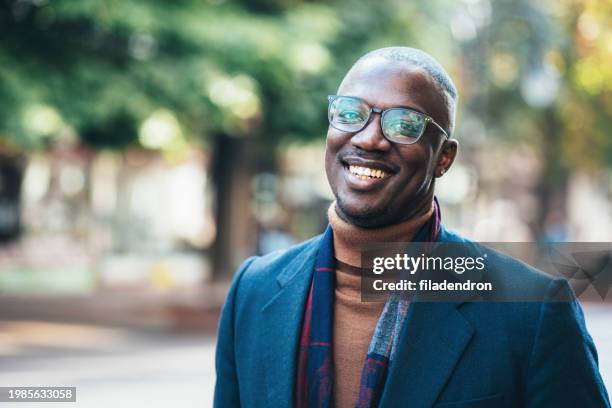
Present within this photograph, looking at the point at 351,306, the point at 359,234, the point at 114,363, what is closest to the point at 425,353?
the point at 351,306

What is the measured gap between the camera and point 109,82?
14.0 meters

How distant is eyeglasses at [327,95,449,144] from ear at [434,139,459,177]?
73mm

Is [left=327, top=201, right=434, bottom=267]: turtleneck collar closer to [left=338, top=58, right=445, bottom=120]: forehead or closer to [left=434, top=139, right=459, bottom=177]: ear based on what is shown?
[left=434, top=139, right=459, bottom=177]: ear

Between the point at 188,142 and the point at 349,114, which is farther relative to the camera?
the point at 188,142

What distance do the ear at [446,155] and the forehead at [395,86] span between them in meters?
0.11

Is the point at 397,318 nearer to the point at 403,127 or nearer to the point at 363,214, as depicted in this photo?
the point at 363,214

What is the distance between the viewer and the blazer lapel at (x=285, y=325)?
96.2 inches

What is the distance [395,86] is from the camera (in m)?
2.44

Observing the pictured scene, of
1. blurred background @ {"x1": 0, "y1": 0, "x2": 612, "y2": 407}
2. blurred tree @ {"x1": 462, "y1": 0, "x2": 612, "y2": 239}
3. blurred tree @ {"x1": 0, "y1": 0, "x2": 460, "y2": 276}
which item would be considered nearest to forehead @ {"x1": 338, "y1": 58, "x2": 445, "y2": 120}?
blurred background @ {"x1": 0, "y1": 0, "x2": 612, "y2": 407}

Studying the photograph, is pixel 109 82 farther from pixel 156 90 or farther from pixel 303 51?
pixel 303 51

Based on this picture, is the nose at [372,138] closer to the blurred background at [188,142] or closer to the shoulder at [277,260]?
the shoulder at [277,260]

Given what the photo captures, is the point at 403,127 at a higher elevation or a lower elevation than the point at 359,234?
higher

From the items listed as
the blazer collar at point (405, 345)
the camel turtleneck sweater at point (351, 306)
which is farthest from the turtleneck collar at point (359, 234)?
the blazer collar at point (405, 345)

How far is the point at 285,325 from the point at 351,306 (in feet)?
0.60
